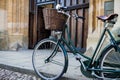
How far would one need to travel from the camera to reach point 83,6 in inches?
266

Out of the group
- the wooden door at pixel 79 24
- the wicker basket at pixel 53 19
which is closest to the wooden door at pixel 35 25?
the wooden door at pixel 79 24

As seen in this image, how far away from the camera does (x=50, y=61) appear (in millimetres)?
4164

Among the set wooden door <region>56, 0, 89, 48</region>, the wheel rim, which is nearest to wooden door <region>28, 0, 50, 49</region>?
wooden door <region>56, 0, 89, 48</region>

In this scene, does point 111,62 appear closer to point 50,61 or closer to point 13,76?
point 50,61

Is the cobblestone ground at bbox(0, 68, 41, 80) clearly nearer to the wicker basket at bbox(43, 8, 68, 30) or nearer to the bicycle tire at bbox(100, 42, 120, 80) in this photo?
the wicker basket at bbox(43, 8, 68, 30)

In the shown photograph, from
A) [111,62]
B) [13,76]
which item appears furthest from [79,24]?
[111,62]

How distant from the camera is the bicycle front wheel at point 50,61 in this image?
154 inches

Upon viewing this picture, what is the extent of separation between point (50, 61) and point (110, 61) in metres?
1.07

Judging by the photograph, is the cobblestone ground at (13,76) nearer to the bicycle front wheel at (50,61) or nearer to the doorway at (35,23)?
the bicycle front wheel at (50,61)

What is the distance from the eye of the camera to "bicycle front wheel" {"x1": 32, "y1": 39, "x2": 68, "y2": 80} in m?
3.92

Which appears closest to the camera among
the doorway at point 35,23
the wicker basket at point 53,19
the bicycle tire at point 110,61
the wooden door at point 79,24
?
the bicycle tire at point 110,61

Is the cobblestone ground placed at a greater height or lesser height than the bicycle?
lesser

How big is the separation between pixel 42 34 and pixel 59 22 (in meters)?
4.64

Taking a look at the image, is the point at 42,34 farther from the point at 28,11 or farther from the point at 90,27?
the point at 90,27
